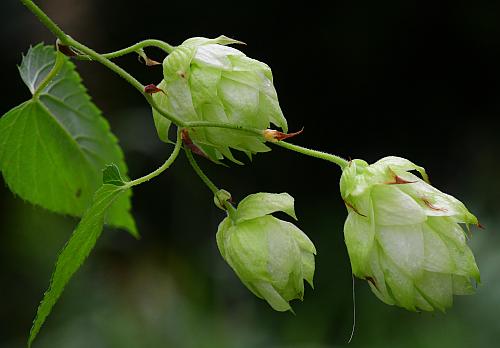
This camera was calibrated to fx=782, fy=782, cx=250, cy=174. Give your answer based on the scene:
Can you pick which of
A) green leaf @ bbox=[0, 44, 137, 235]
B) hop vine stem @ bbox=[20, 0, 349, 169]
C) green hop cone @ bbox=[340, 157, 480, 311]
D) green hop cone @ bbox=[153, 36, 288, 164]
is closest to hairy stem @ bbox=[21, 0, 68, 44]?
hop vine stem @ bbox=[20, 0, 349, 169]

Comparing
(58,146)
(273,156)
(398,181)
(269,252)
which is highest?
(398,181)

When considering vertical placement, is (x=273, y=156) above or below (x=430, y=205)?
below

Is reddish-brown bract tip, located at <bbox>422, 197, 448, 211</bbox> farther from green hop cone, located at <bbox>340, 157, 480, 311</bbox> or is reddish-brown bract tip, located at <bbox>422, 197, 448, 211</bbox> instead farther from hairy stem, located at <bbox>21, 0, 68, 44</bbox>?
hairy stem, located at <bbox>21, 0, 68, 44</bbox>

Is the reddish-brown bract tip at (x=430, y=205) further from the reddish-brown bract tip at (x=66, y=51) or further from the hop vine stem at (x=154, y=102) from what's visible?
the reddish-brown bract tip at (x=66, y=51)

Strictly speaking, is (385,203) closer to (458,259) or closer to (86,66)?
(458,259)

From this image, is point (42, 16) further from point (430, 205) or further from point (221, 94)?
point (430, 205)

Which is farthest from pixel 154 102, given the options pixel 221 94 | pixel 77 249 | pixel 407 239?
pixel 407 239
